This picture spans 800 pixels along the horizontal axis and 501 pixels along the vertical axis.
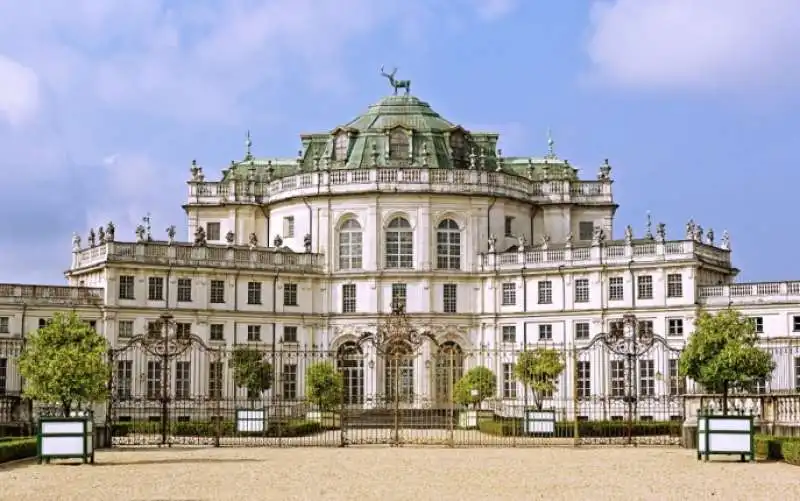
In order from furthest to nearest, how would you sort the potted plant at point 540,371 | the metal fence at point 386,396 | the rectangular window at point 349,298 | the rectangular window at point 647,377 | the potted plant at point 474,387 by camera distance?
1. the rectangular window at point 349,298
2. the rectangular window at point 647,377
3. the potted plant at point 474,387
4. the potted plant at point 540,371
5. the metal fence at point 386,396

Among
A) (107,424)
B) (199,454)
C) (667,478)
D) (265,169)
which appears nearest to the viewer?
(667,478)

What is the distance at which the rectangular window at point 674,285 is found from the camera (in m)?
74.2

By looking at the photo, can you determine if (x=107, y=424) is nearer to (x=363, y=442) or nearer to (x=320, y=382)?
(x=363, y=442)

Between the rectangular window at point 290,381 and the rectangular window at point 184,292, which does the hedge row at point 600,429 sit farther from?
the rectangular window at point 184,292

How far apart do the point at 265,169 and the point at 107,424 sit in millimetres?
45365

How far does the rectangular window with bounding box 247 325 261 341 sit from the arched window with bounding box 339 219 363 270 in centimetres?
598

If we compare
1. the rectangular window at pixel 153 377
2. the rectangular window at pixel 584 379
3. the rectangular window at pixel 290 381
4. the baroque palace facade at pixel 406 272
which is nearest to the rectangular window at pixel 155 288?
the baroque palace facade at pixel 406 272

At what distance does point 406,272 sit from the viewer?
261ft

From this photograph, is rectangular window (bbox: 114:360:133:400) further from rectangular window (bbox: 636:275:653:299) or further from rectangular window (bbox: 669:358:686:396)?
rectangular window (bbox: 636:275:653:299)

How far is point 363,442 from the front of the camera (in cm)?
4859

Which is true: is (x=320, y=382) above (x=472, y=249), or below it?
below

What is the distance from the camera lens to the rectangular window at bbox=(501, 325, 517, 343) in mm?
78812

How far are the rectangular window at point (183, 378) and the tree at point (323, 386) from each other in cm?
696

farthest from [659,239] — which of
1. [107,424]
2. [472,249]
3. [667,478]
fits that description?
[667,478]
